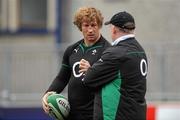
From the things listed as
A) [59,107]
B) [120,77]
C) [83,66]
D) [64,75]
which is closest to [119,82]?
[120,77]

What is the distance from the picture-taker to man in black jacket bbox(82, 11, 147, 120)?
5.90m

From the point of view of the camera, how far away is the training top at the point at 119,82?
590cm

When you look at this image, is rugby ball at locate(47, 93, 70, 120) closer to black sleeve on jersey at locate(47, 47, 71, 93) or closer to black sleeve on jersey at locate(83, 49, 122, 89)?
black sleeve on jersey at locate(47, 47, 71, 93)

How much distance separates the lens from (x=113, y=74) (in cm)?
592

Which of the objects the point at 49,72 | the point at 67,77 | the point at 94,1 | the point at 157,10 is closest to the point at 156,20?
the point at 157,10

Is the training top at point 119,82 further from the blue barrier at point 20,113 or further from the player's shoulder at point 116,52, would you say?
the blue barrier at point 20,113

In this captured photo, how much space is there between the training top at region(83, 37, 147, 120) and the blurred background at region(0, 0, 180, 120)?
3.91m

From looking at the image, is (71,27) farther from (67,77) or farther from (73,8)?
(67,77)

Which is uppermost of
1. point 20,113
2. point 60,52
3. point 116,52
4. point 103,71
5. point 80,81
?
point 116,52

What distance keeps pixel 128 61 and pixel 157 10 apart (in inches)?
260

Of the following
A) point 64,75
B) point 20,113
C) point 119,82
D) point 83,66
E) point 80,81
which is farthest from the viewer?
point 20,113

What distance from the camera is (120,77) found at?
591cm

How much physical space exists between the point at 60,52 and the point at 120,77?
5.99 m

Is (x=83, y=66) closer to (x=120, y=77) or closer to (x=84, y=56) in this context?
(x=84, y=56)
